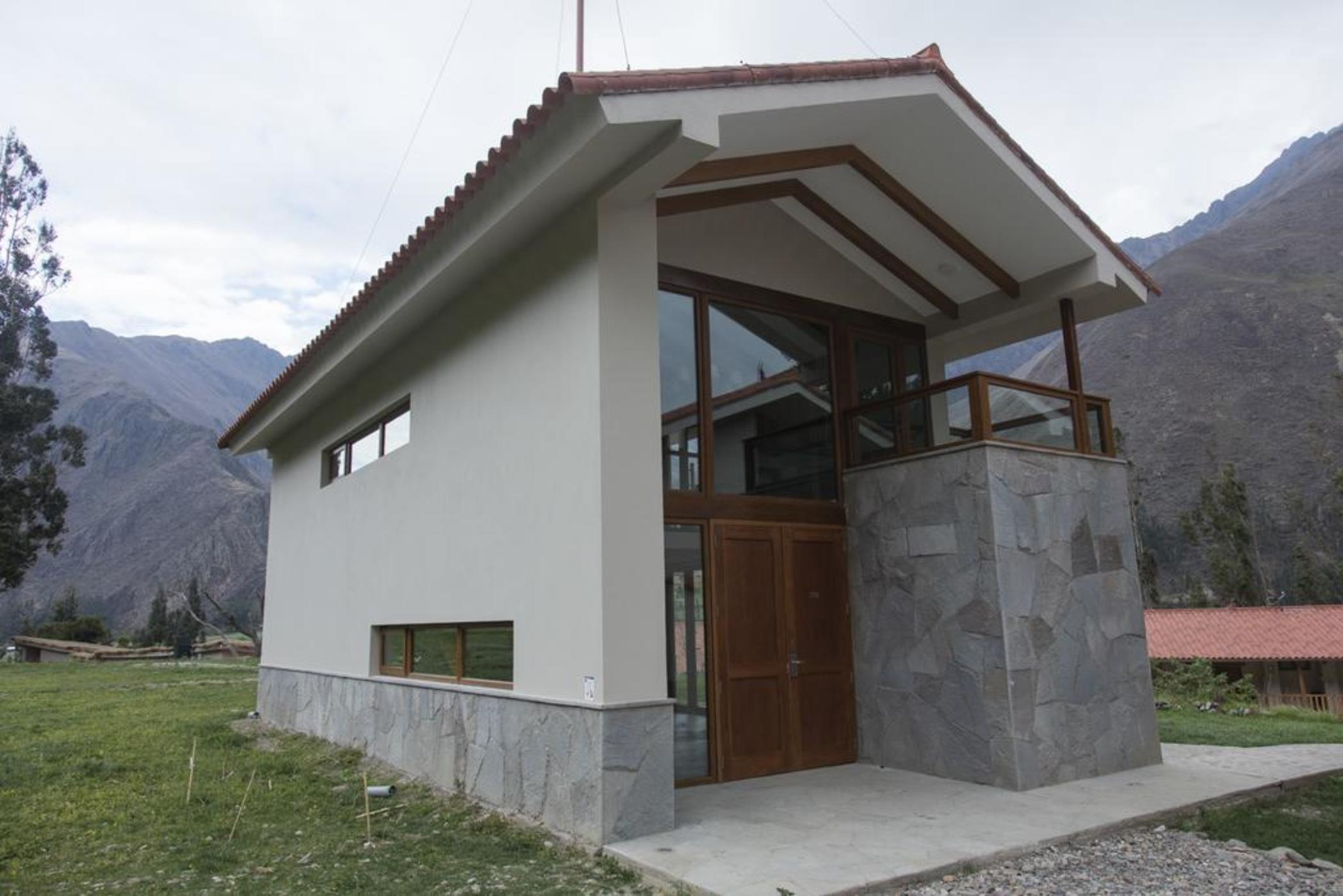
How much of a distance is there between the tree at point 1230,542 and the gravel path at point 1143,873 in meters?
44.6

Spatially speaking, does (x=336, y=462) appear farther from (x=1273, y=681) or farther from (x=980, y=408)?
(x=1273, y=681)

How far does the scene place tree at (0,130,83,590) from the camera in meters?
33.7

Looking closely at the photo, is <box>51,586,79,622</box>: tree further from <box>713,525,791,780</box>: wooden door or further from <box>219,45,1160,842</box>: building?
<box>713,525,791,780</box>: wooden door

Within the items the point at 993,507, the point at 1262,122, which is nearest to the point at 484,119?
the point at 993,507

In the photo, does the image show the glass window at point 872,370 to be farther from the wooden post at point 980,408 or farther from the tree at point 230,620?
the tree at point 230,620

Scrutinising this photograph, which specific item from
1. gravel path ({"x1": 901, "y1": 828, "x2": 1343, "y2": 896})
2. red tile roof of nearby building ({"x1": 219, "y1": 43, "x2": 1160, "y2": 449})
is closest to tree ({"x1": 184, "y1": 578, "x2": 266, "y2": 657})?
red tile roof of nearby building ({"x1": 219, "y1": 43, "x2": 1160, "y2": 449})

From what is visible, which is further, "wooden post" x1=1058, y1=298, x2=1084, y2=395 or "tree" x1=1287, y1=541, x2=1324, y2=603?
"tree" x1=1287, y1=541, x2=1324, y2=603

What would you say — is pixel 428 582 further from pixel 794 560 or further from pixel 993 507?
pixel 993 507

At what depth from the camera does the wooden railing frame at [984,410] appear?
7801 millimetres

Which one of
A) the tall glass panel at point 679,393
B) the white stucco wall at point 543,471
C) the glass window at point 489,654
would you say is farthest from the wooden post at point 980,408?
the glass window at point 489,654

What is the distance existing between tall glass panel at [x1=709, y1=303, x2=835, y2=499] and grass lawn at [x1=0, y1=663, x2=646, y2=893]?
11.8ft

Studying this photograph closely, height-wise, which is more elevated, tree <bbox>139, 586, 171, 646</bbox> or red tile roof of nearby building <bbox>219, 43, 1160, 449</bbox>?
red tile roof of nearby building <bbox>219, 43, 1160, 449</bbox>

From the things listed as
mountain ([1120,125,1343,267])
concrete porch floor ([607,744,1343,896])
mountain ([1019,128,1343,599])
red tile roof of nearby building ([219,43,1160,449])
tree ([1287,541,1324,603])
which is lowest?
concrete porch floor ([607,744,1343,896])

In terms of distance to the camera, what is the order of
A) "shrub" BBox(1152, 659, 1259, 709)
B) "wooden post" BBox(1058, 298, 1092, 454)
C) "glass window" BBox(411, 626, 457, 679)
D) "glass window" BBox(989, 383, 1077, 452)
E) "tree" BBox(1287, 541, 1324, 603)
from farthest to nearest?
1. "tree" BBox(1287, 541, 1324, 603)
2. "shrub" BBox(1152, 659, 1259, 709)
3. "wooden post" BBox(1058, 298, 1092, 454)
4. "glass window" BBox(411, 626, 457, 679)
5. "glass window" BBox(989, 383, 1077, 452)
